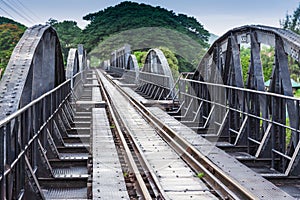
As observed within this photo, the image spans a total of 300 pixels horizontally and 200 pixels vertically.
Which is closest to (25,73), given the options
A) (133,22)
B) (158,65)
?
(158,65)

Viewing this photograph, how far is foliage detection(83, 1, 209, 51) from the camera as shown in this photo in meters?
80.2

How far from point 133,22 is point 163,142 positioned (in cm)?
8122

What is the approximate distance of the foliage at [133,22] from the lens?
80.2 m

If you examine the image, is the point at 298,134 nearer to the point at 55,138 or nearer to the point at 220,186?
the point at 220,186

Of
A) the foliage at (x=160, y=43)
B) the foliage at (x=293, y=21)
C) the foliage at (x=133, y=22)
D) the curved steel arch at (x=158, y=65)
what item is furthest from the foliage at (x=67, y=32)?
the curved steel arch at (x=158, y=65)

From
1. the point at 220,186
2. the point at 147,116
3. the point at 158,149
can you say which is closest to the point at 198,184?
the point at 220,186

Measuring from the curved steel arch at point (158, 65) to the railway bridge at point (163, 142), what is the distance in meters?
5.95

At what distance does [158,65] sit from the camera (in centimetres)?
2617

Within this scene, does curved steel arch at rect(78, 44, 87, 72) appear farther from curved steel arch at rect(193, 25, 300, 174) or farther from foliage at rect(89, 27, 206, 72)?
curved steel arch at rect(193, 25, 300, 174)

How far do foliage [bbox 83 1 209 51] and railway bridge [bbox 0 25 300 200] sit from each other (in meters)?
63.9

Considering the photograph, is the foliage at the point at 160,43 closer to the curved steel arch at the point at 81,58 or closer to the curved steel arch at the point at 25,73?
the curved steel arch at the point at 81,58

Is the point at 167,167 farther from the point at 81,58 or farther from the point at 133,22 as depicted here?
the point at 133,22

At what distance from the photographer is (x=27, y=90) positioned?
20.8ft

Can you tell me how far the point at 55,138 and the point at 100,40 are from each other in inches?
3265
